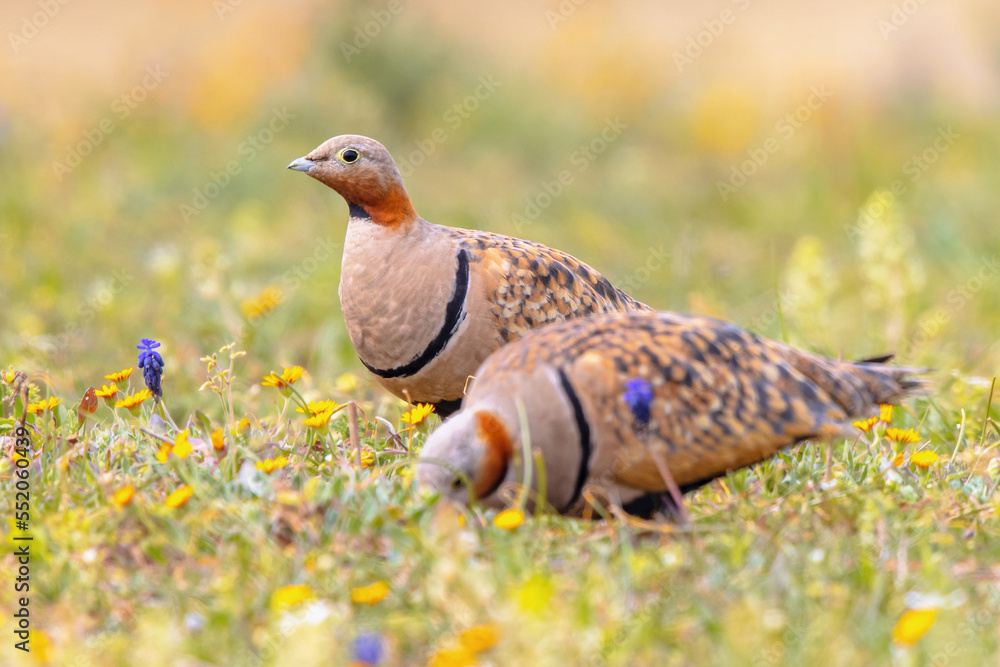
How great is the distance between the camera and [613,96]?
13008mm

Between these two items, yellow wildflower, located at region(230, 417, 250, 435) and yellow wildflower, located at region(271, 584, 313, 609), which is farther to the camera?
yellow wildflower, located at region(230, 417, 250, 435)

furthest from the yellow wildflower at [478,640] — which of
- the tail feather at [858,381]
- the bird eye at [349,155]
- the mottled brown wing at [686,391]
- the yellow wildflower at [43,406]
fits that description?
the bird eye at [349,155]

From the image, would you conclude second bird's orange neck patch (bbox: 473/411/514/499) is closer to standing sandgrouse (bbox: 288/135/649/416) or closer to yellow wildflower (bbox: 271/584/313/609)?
yellow wildflower (bbox: 271/584/313/609)

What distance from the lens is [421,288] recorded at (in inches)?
164

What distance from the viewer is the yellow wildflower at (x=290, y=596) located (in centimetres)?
271

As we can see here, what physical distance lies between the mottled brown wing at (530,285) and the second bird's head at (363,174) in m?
0.30

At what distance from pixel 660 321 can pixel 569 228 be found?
20.9 ft

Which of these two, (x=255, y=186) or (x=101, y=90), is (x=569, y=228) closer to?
(x=255, y=186)

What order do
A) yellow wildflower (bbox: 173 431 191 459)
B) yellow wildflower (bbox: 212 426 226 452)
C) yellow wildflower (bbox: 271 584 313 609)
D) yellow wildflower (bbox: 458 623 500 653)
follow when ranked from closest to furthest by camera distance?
yellow wildflower (bbox: 458 623 500 653) < yellow wildflower (bbox: 271 584 313 609) < yellow wildflower (bbox: 173 431 191 459) < yellow wildflower (bbox: 212 426 226 452)

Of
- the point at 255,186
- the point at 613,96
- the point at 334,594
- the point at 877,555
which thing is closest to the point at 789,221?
the point at 613,96

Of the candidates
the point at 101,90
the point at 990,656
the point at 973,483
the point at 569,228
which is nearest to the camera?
the point at 990,656

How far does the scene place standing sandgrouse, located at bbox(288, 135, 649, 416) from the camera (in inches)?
163

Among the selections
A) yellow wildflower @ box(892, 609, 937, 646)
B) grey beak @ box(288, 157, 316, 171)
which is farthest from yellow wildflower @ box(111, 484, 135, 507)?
yellow wildflower @ box(892, 609, 937, 646)

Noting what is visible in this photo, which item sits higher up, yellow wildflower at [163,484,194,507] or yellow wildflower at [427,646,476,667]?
yellow wildflower at [163,484,194,507]
